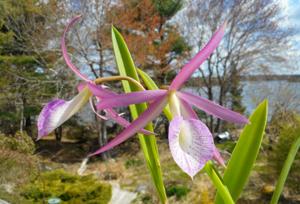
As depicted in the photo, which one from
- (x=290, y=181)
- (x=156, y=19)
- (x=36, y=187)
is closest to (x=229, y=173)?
(x=36, y=187)

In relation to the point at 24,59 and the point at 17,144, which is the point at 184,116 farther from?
the point at 24,59

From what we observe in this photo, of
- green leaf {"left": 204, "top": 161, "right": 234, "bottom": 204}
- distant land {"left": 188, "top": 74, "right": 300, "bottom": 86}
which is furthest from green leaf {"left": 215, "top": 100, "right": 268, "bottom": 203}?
distant land {"left": 188, "top": 74, "right": 300, "bottom": 86}

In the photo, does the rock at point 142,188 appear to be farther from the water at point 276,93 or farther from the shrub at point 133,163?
the water at point 276,93

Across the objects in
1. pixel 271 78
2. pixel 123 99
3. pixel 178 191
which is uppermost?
pixel 123 99

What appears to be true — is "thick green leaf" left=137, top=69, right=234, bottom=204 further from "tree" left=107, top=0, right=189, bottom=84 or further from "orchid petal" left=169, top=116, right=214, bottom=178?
"tree" left=107, top=0, right=189, bottom=84

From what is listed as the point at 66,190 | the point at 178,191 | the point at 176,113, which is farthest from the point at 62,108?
the point at 178,191

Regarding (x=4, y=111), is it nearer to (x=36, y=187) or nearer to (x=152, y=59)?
(x=152, y=59)

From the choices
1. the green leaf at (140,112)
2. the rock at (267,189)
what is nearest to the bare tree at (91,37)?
the rock at (267,189)
